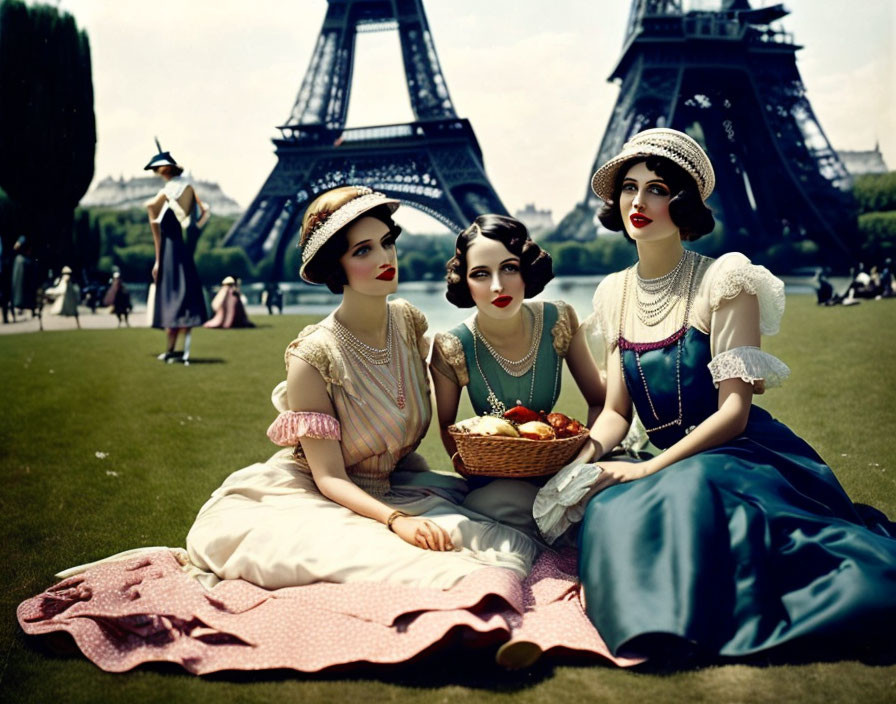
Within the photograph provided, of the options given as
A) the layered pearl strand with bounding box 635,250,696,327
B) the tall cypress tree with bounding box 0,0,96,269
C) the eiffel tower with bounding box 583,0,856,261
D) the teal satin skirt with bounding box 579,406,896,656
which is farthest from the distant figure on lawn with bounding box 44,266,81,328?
the teal satin skirt with bounding box 579,406,896,656

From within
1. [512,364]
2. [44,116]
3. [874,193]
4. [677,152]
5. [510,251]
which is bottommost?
[512,364]

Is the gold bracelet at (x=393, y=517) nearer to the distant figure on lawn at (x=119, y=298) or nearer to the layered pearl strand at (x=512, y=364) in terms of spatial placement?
the layered pearl strand at (x=512, y=364)

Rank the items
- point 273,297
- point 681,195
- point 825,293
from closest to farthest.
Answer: point 681,195 < point 825,293 < point 273,297

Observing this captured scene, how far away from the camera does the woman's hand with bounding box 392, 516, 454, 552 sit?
2.25 m

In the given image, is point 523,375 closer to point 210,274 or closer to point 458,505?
point 458,505

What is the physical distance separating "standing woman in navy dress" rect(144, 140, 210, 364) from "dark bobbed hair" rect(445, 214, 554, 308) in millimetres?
3964

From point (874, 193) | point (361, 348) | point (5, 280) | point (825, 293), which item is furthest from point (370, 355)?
point (825, 293)

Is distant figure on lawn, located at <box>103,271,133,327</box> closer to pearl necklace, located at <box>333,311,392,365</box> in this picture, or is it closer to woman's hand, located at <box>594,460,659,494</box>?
pearl necklace, located at <box>333,311,392,365</box>

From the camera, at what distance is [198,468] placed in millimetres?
3979

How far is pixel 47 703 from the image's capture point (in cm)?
184

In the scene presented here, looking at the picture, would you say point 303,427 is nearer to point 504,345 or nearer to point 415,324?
point 415,324

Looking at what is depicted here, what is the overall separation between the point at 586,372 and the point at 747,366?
0.64 meters

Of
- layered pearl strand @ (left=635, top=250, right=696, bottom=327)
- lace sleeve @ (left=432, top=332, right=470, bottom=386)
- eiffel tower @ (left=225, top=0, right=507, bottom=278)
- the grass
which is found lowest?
the grass

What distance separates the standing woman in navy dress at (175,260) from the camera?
20.1 feet
